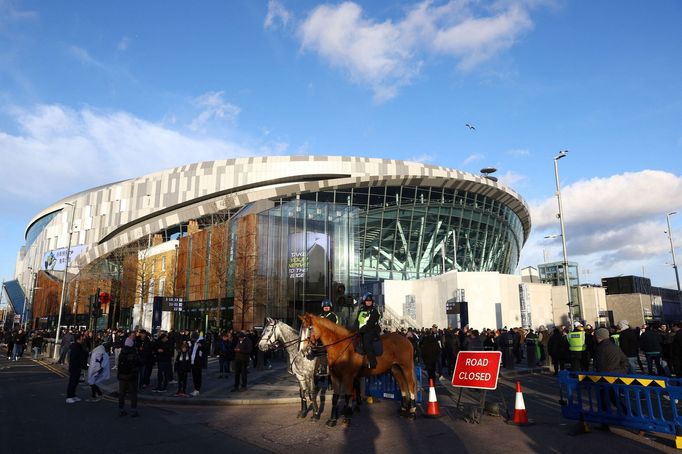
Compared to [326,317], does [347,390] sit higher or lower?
lower

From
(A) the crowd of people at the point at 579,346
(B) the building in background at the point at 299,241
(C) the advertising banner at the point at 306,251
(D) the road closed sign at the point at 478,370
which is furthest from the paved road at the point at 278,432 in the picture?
(C) the advertising banner at the point at 306,251

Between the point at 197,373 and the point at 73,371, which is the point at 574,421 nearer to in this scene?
the point at 197,373

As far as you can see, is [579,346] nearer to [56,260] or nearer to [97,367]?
Answer: [97,367]

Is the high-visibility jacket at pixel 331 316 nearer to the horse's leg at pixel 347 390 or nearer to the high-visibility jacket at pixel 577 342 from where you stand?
the horse's leg at pixel 347 390

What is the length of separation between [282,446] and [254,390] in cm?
771

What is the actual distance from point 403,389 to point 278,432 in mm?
3233

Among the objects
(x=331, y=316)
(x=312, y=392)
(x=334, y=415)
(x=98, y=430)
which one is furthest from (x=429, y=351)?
(x=98, y=430)

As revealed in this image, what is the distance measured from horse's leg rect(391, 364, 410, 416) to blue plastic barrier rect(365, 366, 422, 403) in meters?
1.17

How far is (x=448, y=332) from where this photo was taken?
21031mm

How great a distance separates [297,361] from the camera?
11.4 metres

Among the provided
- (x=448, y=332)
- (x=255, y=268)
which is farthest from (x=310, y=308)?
(x=448, y=332)

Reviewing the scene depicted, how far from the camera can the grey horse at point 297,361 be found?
11047 millimetres

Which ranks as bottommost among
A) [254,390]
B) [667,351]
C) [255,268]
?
[254,390]

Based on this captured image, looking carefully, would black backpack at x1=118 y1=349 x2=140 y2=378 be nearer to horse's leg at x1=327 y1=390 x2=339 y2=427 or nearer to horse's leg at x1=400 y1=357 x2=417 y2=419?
horse's leg at x1=327 y1=390 x2=339 y2=427
